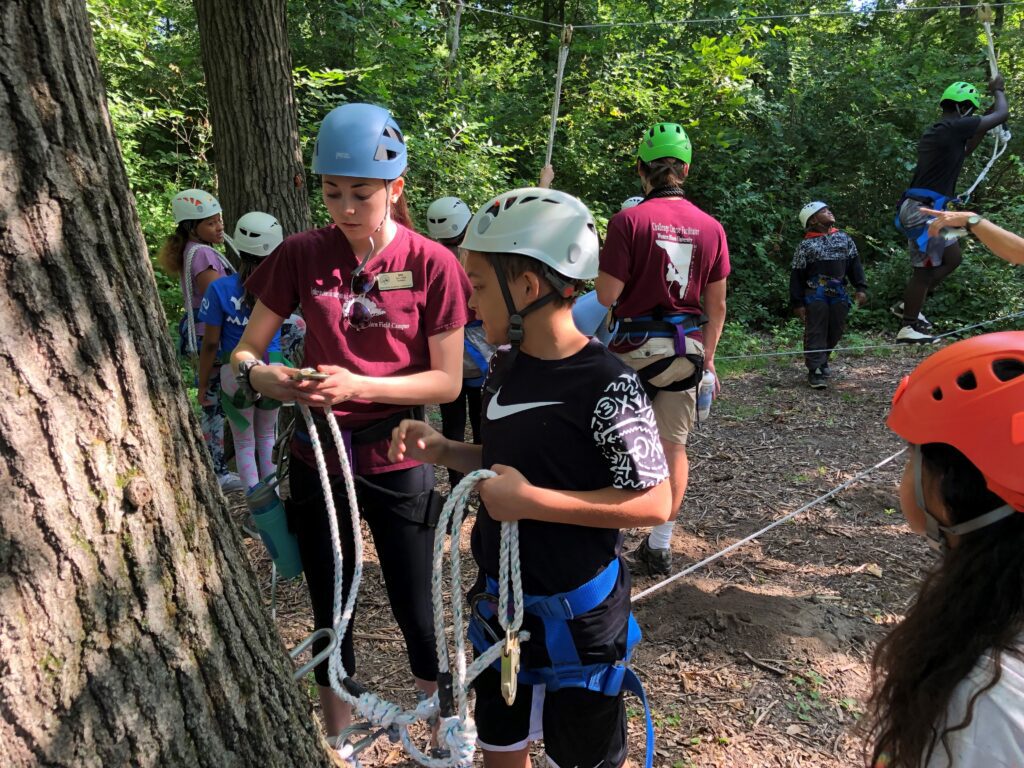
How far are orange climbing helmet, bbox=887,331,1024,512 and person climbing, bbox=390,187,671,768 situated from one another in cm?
60

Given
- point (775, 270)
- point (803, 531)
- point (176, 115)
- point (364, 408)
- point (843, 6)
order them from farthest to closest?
point (843, 6)
point (775, 270)
point (176, 115)
point (803, 531)
point (364, 408)

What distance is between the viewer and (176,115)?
32.1 ft

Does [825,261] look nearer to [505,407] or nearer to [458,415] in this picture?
[458,415]

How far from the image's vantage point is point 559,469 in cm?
176

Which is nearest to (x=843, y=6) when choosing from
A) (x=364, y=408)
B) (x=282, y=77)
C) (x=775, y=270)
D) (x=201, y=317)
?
(x=775, y=270)

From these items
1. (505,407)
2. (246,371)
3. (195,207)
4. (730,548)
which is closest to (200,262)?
(195,207)

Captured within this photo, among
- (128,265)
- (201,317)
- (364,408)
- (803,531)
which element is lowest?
(803,531)

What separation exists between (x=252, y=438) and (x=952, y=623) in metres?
4.27

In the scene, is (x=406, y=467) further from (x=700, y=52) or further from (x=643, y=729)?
(x=700, y=52)

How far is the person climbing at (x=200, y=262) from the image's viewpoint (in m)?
4.82

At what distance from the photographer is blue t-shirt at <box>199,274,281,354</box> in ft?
14.1

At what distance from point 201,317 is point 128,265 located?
3.38m

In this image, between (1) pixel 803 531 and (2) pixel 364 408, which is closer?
(2) pixel 364 408

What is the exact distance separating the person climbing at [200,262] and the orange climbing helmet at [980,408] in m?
4.29
